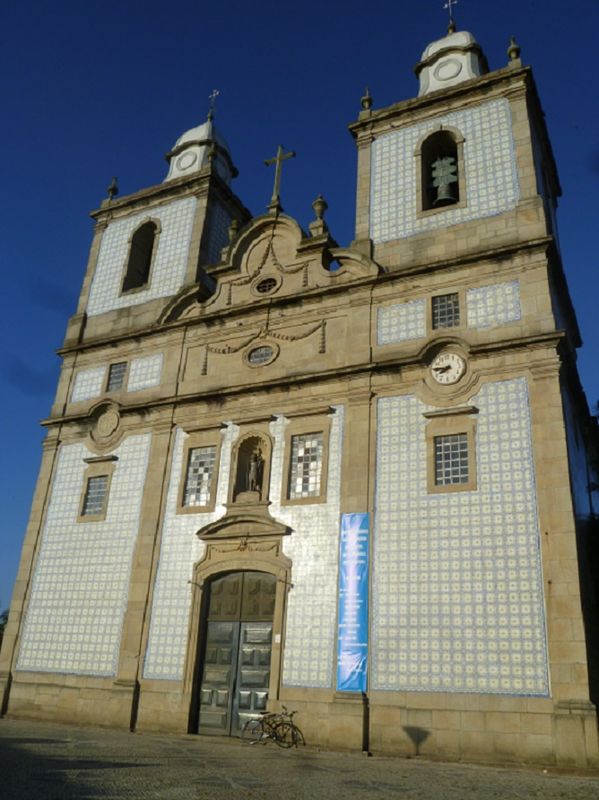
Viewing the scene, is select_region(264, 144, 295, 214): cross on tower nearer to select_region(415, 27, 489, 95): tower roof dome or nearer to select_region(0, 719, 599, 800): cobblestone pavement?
select_region(415, 27, 489, 95): tower roof dome

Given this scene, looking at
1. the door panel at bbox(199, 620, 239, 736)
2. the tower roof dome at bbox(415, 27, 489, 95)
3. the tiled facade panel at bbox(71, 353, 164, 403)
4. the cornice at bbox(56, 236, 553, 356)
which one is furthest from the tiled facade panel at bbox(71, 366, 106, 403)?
the tower roof dome at bbox(415, 27, 489, 95)

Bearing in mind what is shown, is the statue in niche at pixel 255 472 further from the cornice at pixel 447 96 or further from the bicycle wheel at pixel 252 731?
the cornice at pixel 447 96

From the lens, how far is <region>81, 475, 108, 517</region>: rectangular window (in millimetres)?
17547

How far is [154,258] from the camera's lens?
21.2 meters

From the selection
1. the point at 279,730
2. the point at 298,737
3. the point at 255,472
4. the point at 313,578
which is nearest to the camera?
the point at 298,737

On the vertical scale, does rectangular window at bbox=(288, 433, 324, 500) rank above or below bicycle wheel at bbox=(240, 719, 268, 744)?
above

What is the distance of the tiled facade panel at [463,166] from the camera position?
1636 cm

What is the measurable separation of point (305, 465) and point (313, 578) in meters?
2.49

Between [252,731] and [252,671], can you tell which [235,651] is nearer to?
[252,671]

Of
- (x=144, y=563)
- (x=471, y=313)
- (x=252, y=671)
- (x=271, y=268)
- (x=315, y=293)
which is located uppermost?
(x=271, y=268)

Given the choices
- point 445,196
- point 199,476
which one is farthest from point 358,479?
point 445,196

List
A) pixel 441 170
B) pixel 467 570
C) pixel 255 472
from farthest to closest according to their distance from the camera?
1. pixel 441 170
2. pixel 255 472
3. pixel 467 570

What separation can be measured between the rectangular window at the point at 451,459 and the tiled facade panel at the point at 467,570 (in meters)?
0.30

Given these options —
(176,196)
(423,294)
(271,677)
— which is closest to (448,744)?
(271,677)
